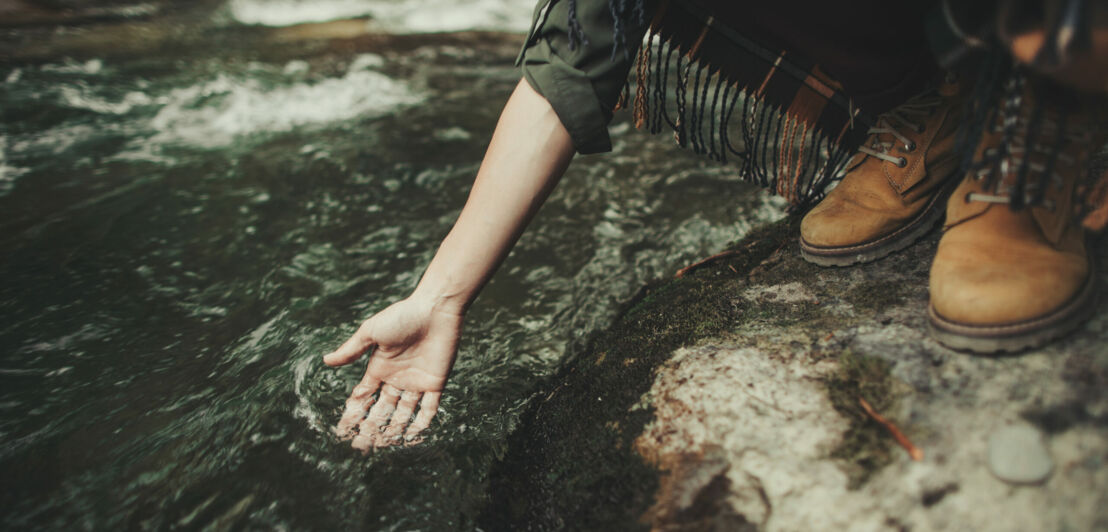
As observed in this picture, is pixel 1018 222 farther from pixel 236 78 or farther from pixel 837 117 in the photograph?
pixel 236 78

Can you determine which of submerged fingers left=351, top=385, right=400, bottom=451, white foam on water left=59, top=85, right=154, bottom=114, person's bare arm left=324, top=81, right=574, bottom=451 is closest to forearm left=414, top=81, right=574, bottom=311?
person's bare arm left=324, top=81, right=574, bottom=451

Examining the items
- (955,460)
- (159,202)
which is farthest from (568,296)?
(159,202)

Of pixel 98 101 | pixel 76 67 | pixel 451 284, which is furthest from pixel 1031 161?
pixel 76 67

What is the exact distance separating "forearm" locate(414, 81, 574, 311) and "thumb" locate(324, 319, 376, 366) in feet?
0.73

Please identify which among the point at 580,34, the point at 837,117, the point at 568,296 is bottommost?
the point at 568,296

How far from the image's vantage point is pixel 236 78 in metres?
4.95

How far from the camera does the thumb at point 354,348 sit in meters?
1.48

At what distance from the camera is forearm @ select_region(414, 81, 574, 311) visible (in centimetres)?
131

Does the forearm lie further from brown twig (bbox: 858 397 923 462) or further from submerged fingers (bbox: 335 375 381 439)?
brown twig (bbox: 858 397 923 462)

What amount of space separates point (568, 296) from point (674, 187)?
1.03 metres

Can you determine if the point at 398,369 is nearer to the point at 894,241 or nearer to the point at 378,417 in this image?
the point at 378,417

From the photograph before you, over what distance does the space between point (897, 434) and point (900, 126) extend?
3.22ft

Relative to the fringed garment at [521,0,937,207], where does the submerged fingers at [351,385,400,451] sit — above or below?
below

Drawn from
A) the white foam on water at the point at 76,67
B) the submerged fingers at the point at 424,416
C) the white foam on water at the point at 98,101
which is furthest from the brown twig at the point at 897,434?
the white foam on water at the point at 76,67
